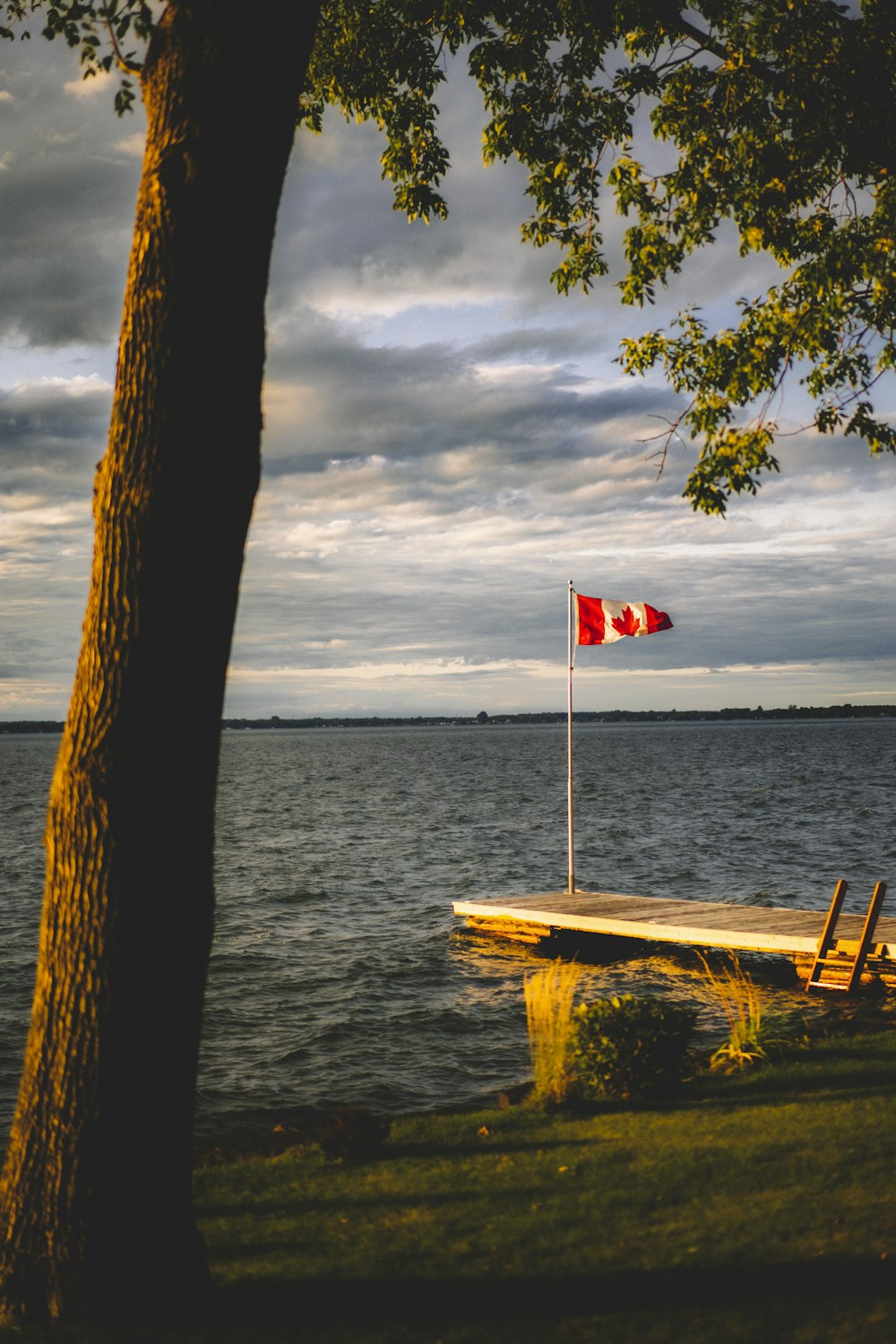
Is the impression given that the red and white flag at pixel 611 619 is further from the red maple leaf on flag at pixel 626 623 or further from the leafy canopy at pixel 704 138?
the leafy canopy at pixel 704 138

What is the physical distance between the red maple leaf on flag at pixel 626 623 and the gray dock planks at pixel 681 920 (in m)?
5.34

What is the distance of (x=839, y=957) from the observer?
658 inches

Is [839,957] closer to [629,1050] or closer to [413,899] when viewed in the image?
[629,1050]

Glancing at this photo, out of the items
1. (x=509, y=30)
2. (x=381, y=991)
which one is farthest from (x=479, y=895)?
(x=509, y=30)

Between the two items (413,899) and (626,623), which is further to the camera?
(413,899)

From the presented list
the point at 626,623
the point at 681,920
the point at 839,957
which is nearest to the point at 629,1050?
the point at 839,957

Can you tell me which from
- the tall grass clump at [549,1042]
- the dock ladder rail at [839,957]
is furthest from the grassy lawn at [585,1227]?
the dock ladder rail at [839,957]

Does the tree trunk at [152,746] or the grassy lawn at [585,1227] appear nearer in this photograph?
Result: the tree trunk at [152,746]

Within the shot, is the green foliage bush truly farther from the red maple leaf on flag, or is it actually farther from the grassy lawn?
the red maple leaf on flag

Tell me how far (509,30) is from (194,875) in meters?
10.3

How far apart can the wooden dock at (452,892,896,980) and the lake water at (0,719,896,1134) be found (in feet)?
2.22

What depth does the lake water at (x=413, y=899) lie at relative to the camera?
1500cm

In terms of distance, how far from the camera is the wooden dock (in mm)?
17703

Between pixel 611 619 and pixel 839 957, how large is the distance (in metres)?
7.08
